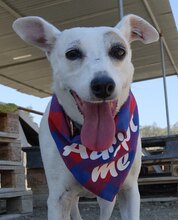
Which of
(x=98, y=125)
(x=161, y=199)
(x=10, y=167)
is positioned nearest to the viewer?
(x=98, y=125)

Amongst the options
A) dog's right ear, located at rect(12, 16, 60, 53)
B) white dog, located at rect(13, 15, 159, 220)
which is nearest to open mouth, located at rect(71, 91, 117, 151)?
white dog, located at rect(13, 15, 159, 220)

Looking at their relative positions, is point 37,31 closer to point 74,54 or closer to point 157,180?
point 74,54

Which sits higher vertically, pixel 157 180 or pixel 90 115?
pixel 157 180

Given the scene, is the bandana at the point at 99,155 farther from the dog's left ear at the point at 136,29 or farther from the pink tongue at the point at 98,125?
the dog's left ear at the point at 136,29

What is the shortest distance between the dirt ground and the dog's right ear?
267 centimetres

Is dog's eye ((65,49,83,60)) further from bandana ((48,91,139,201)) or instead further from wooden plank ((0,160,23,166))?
wooden plank ((0,160,23,166))

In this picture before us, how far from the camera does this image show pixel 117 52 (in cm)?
232

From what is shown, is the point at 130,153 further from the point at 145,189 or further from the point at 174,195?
the point at 145,189

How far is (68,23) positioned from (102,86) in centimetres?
633

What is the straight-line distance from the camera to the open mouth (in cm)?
226

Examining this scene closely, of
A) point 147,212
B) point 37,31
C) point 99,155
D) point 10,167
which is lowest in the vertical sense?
point 147,212

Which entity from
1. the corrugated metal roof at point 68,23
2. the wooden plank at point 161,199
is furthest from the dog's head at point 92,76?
the corrugated metal roof at point 68,23

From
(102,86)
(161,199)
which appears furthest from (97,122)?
(161,199)

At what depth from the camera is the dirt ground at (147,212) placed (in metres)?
4.79
